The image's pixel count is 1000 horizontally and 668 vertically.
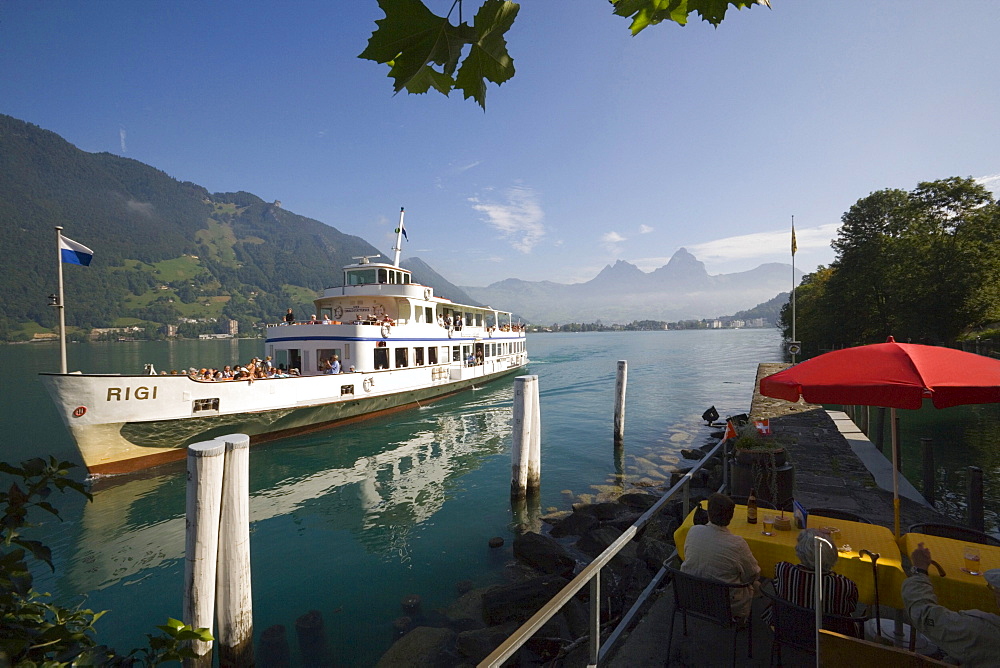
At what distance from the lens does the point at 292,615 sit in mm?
7840

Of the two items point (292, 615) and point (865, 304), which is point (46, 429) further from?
point (865, 304)

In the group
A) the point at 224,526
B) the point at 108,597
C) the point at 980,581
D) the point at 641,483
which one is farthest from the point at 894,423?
the point at 108,597

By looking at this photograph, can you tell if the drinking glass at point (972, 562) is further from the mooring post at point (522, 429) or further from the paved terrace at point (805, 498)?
the mooring post at point (522, 429)

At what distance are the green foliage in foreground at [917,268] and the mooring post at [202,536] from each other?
119 feet

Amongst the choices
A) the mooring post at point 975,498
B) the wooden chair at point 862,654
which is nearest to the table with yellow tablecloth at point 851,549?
the wooden chair at point 862,654

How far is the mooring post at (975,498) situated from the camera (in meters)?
7.38

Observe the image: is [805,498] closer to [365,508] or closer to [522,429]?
[522,429]

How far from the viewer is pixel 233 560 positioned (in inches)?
237

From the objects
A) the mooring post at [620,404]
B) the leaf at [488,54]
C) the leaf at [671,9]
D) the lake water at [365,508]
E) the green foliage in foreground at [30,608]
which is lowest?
the lake water at [365,508]

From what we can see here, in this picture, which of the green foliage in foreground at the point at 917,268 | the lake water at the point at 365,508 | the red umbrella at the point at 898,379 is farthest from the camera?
the green foliage in foreground at the point at 917,268

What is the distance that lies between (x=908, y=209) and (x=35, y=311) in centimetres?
22040

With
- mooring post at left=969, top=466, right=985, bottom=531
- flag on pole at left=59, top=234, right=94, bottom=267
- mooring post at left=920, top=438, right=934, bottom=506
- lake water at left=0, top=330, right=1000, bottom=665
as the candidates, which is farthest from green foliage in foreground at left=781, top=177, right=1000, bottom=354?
flag on pole at left=59, top=234, right=94, bottom=267

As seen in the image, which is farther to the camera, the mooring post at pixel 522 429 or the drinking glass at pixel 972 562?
the mooring post at pixel 522 429

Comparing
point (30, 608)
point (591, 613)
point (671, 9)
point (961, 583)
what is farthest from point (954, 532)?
point (30, 608)
